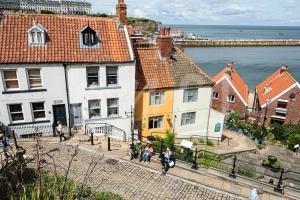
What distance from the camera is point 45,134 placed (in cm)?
1930

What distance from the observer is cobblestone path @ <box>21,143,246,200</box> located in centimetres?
1227

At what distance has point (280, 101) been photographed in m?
37.2

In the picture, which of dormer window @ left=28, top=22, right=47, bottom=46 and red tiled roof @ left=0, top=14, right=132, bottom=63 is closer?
red tiled roof @ left=0, top=14, right=132, bottom=63

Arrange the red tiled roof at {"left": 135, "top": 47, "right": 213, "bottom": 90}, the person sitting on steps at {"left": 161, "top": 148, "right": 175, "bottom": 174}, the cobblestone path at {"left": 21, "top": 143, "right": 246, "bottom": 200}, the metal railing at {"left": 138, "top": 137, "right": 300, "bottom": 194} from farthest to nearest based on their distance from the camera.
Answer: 1. the red tiled roof at {"left": 135, "top": 47, "right": 213, "bottom": 90}
2. the person sitting on steps at {"left": 161, "top": 148, "right": 175, "bottom": 174}
3. the metal railing at {"left": 138, "top": 137, "right": 300, "bottom": 194}
4. the cobblestone path at {"left": 21, "top": 143, "right": 246, "bottom": 200}

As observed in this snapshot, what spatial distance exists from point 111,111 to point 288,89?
28.6m

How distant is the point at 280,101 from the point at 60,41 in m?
33.1

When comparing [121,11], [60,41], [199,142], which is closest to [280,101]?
[199,142]

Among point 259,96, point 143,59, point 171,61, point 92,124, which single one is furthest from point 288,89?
point 92,124

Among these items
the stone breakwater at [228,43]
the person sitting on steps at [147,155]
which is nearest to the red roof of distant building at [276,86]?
the person sitting on steps at [147,155]

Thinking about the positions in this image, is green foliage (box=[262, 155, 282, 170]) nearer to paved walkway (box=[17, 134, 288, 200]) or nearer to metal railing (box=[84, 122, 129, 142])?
paved walkway (box=[17, 134, 288, 200])

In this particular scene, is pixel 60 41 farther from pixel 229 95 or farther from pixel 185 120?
pixel 229 95

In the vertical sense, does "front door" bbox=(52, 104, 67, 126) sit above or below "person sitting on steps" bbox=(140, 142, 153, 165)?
above

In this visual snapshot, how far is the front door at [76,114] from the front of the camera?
65.2ft

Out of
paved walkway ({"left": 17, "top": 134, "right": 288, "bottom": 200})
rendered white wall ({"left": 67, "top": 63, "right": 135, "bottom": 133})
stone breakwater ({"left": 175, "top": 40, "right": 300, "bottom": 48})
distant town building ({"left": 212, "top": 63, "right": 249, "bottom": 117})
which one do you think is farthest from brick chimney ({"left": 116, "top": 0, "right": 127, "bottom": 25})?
stone breakwater ({"left": 175, "top": 40, "right": 300, "bottom": 48})
